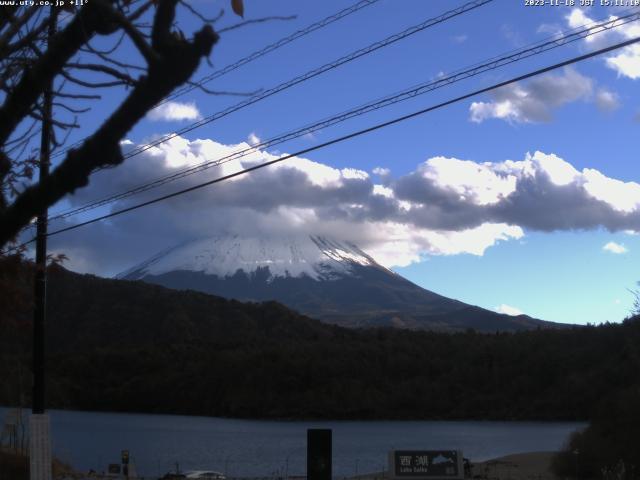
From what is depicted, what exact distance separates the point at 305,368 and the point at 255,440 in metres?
31.9

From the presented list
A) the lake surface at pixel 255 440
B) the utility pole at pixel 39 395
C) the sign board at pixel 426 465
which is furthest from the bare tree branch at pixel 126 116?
the lake surface at pixel 255 440

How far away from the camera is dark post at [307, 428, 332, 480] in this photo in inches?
500

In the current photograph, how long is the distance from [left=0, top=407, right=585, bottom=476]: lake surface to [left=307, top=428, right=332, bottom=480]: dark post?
2619cm

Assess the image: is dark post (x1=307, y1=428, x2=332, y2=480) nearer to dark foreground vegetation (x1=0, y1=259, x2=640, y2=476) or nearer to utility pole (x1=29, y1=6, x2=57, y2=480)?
utility pole (x1=29, y1=6, x2=57, y2=480)

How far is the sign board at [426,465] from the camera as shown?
1620cm

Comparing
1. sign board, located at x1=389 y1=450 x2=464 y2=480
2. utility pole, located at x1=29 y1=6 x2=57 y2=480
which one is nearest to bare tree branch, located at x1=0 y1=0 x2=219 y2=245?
utility pole, located at x1=29 y1=6 x2=57 y2=480

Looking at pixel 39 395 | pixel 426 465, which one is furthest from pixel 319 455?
pixel 39 395

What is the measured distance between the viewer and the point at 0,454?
18406mm

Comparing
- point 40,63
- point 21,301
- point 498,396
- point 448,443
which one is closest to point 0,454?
point 21,301

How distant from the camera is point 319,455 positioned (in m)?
12.8

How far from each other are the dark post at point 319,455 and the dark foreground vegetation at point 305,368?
72237mm

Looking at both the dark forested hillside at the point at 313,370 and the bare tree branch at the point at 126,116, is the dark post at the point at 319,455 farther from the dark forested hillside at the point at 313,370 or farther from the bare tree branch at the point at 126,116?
the dark forested hillside at the point at 313,370

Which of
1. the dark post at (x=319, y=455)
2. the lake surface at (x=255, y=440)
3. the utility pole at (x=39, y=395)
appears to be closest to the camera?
the dark post at (x=319, y=455)

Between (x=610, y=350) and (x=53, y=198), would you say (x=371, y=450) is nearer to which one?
(x=610, y=350)
